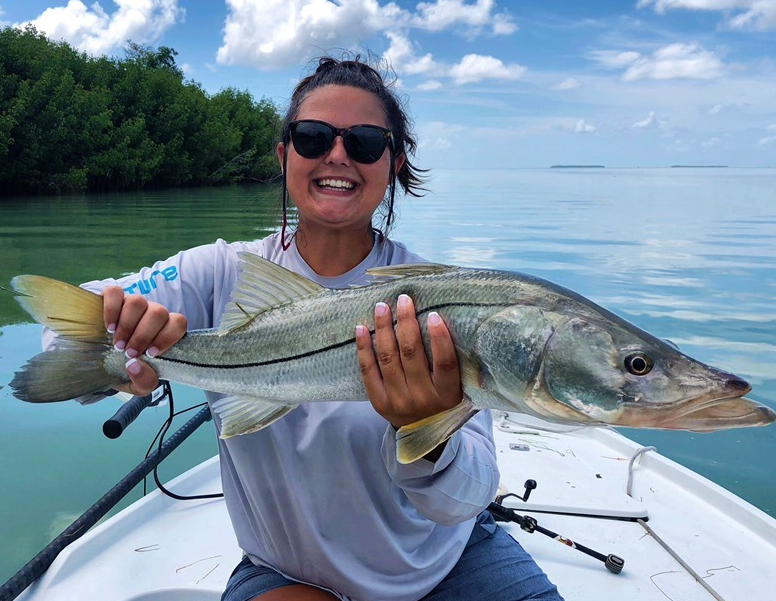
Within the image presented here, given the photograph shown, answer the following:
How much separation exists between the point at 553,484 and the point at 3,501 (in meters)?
4.21

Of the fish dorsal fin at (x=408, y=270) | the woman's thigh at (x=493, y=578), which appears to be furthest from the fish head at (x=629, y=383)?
the woman's thigh at (x=493, y=578)

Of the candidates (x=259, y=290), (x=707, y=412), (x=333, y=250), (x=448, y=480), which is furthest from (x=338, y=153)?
(x=707, y=412)

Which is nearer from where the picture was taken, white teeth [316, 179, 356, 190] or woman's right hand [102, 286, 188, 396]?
woman's right hand [102, 286, 188, 396]

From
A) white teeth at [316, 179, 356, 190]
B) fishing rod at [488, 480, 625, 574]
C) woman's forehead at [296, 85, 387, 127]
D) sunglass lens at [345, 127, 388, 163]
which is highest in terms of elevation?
woman's forehead at [296, 85, 387, 127]

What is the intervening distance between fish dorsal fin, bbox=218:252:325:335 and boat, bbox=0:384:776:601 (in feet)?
2.85

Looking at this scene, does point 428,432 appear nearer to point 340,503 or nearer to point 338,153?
point 340,503

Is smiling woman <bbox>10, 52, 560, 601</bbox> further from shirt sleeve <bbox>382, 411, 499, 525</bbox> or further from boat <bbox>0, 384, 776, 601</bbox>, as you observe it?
boat <bbox>0, 384, 776, 601</bbox>

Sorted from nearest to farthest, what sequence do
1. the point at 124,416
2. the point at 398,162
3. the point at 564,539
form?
the point at 124,416 → the point at 398,162 → the point at 564,539

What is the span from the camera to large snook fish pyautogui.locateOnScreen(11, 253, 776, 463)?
166 cm

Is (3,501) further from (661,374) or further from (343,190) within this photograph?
(661,374)

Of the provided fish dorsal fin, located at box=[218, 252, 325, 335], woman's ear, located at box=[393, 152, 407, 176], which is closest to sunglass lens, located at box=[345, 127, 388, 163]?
woman's ear, located at box=[393, 152, 407, 176]

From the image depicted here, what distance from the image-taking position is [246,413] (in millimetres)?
2145

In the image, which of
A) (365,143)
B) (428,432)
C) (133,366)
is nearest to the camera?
(428,432)

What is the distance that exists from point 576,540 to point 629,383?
7.15ft
